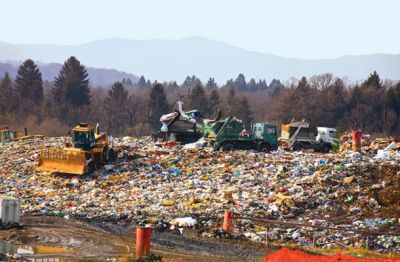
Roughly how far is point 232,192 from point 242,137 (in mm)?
9972

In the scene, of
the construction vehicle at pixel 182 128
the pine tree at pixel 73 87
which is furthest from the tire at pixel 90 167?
the pine tree at pixel 73 87

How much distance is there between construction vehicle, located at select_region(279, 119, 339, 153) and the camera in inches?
1465

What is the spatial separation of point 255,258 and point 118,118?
7404cm

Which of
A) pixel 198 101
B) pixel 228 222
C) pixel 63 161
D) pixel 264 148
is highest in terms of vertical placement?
pixel 198 101

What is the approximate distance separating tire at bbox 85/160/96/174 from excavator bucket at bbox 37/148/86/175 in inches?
10.5

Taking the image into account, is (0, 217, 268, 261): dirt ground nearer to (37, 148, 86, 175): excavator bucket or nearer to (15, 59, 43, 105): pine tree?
(37, 148, 86, 175): excavator bucket

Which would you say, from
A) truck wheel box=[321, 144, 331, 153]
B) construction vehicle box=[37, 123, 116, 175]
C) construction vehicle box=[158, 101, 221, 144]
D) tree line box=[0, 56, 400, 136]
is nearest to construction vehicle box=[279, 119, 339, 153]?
truck wheel box=[321, 144, 331, 153]

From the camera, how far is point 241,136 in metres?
34.5

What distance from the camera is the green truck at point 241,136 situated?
33.8 meters

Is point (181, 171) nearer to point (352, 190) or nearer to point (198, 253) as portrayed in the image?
point (352, 190)

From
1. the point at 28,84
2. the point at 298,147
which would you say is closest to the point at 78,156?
the point at 298,147

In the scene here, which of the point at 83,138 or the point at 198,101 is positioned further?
the point at 198,101

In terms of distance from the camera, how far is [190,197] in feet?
80.7

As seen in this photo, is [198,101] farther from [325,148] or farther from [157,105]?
[325,148]
